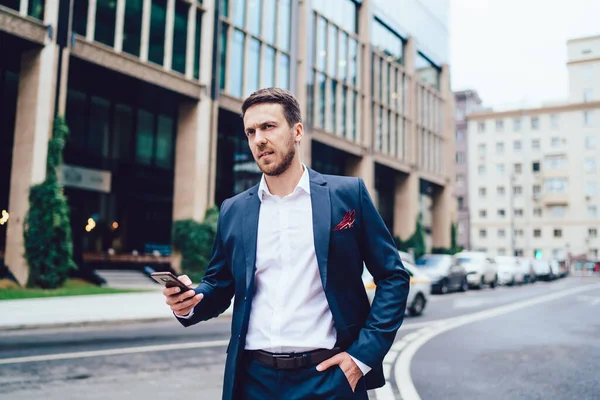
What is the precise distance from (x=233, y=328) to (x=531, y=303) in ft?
62.7

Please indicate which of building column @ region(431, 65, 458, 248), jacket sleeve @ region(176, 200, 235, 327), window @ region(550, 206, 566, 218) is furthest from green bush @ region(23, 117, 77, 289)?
window @ region(550, 206, 566, 218)

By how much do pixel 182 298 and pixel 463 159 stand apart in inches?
3460

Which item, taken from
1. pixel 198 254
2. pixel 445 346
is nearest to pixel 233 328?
pixel 445 346

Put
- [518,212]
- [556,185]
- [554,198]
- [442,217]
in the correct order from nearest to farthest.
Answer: [442,217], [554,198], [556,185], [518,212]

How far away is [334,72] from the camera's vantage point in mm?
33469

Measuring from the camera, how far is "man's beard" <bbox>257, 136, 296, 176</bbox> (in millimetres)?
2365

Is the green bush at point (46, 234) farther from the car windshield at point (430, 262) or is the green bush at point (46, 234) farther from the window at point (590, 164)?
the window at point (590, 164)

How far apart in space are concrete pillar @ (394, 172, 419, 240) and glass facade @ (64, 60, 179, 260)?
61.7 feet

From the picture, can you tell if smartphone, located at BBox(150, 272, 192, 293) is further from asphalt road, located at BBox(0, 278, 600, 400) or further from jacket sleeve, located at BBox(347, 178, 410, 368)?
asphalt road, located at BBox(0, 278, 600, 400)

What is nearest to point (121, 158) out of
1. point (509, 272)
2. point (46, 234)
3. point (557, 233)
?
point (46, 234)

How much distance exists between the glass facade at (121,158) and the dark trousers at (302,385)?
2012 centimetres

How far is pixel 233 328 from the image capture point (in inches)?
94.1

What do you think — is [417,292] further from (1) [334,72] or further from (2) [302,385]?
(1) [334,72]

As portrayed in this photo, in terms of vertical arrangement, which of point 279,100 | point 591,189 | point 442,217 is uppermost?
point 591,189
